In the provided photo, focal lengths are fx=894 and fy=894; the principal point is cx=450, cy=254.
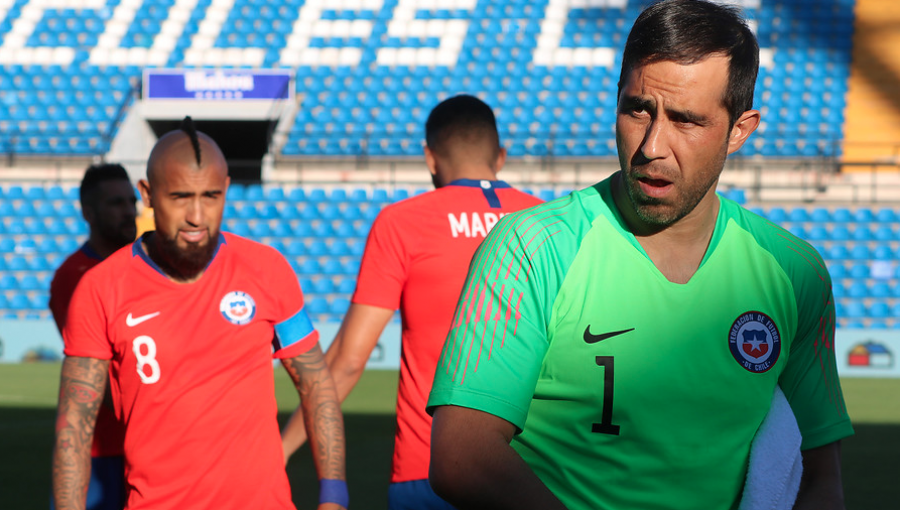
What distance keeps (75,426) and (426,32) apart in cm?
1833

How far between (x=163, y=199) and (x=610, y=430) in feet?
6.18

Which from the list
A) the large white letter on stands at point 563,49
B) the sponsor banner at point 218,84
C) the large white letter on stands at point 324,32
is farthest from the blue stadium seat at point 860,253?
the sponsor banner at point 218,84

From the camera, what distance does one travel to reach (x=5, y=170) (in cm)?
1770

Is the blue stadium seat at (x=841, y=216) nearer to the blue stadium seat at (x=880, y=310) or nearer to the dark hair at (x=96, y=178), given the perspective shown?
the blue stadium seat at (x=880, y=310)

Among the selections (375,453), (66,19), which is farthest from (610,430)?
(66,19)

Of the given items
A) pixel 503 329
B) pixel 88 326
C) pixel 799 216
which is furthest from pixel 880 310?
pixel 503 329

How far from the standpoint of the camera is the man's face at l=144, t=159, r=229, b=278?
9.21ft

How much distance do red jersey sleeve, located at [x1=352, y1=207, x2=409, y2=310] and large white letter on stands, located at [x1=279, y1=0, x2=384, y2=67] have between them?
55.5 ft

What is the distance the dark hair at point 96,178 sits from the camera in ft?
16.0

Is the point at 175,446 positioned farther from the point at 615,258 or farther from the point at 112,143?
the point at 112,143

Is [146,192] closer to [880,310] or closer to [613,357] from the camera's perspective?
[613,357]

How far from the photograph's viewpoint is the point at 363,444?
26.0ft

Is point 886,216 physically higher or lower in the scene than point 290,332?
higher

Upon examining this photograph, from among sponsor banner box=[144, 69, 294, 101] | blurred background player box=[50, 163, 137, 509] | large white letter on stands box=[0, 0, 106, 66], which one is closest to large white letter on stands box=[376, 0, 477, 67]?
sponsor banner box=[144, 69, 294, 101]
